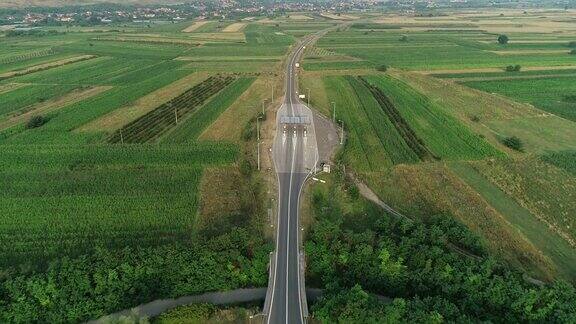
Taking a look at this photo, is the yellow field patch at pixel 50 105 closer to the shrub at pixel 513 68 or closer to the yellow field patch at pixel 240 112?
the yellow field patch at pixel 240 112

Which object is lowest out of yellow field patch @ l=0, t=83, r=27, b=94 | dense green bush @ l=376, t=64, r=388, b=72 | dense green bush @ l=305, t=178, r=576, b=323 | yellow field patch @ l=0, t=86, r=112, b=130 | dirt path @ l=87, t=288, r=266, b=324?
dirt path @ l=87, t=288, r=266, b=324

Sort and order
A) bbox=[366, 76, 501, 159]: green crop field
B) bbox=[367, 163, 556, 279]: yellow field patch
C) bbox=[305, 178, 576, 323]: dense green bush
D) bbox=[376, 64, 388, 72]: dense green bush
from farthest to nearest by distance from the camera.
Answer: bbox=[376, 64, 388, 72]: dense green bush < bbox=[366, 76, 501, 159]: green crop field < bbox=[367, 163, 556, 279]: yellow field patch < bbox=[305, 178, 576, 323]: dense green bush

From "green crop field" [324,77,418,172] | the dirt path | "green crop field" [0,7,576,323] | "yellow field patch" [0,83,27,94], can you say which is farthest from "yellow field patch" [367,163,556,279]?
"yellow field patch" [0,83,27,94]

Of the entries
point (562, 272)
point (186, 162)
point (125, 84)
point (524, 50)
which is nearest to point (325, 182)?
point (186, 162)

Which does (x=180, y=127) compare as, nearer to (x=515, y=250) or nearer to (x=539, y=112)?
(x=515, y=250)

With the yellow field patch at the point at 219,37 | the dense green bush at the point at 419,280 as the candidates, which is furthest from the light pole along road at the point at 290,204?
the yellow field patch at the point at 219,37

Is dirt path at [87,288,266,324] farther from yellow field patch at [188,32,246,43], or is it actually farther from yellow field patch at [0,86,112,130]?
yellow field patch at [188,32,246,43]
